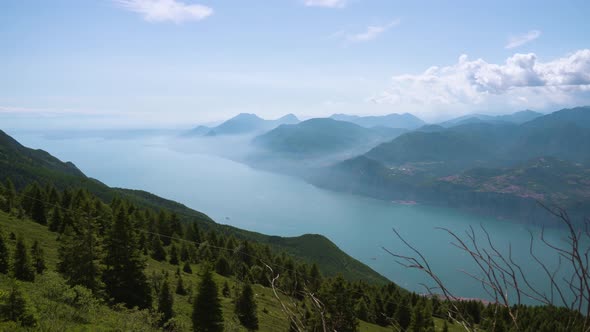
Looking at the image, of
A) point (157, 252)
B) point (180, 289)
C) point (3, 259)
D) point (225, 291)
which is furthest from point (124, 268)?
point (157, 252)

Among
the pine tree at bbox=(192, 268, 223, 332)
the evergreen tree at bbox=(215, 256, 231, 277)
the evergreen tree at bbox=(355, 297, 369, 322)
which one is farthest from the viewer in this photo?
the evergreen tree at bbox=(215, 256, 231, 277)

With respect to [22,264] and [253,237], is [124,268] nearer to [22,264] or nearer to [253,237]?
[22,264]

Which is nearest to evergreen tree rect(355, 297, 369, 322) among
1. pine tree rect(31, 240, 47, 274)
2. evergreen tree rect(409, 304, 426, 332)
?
evergreen tree rect(409, 304, 426, 332)

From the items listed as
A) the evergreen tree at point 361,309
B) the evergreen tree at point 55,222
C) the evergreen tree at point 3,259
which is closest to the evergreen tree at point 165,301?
the evergreen tree at point 3,259

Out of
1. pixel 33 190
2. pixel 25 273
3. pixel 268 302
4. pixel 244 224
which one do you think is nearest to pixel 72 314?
pixel 25 273

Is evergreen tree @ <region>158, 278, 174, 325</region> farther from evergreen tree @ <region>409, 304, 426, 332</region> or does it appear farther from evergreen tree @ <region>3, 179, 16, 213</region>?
evergreen tree @ <region>3, 179, 16, 213</region>

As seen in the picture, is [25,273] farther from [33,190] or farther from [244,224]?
[244,224]

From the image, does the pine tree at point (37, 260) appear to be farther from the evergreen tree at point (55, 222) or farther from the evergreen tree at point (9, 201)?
the evergreen tree at point (9, 201)
